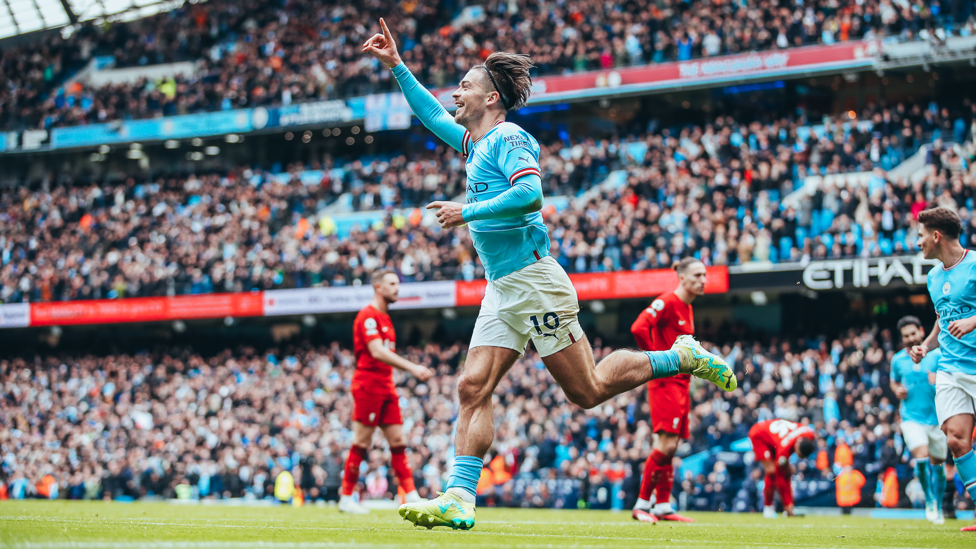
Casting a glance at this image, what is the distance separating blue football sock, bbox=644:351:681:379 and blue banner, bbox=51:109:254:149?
2801 centimetres

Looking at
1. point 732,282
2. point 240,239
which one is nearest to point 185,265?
point 240,239

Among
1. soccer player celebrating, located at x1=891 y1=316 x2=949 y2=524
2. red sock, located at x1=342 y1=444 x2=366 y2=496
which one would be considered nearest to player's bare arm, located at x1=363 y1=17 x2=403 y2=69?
red sock, located at x1=342 y1=444 x2=366 y2=496

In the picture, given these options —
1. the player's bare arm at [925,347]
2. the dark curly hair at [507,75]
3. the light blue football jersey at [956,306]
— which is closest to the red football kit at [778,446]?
the player's bare arm at [925,347]

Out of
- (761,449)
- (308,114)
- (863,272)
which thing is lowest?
(761,449)

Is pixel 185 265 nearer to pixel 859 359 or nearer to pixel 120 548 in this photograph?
pixel 859 359

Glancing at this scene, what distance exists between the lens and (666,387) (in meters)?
9.29

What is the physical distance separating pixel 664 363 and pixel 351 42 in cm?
2909

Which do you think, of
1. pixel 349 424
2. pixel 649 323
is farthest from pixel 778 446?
pixel 349 424

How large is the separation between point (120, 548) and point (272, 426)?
787 inches

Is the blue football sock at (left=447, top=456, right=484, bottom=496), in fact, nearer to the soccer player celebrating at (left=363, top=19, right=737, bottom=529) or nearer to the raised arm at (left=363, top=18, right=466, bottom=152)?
the soccer player celebrating at (left=363, top=19, right=737, bottom=529)

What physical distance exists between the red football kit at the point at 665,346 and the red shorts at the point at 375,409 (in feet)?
9.18

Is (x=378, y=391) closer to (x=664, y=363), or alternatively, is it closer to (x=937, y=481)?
(x=664, y=363)

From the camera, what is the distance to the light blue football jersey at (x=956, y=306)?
728 cm

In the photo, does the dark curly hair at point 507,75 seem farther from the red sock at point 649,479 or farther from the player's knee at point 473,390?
the red sock at point 649,479
